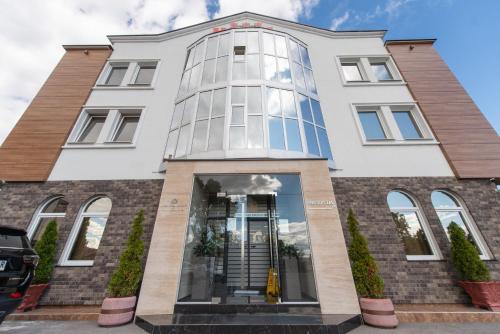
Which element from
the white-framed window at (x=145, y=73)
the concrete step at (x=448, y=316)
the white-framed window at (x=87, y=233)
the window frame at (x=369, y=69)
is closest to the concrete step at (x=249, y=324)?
the concrete step at (x=448, y=316)

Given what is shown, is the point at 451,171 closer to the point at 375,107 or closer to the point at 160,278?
the point at 375,107

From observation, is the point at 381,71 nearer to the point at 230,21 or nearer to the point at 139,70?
the point at 230,21

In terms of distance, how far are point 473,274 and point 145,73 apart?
1449 centimetres

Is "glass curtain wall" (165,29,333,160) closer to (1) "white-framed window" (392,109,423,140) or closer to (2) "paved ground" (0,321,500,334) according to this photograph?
(1) "white-framed window" (392,109,423,140)

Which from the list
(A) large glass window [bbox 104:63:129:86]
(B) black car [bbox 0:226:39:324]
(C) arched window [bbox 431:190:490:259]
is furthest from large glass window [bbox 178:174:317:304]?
(A) large glass window [bbox 104:63:129:86]

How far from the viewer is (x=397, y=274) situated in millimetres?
5809

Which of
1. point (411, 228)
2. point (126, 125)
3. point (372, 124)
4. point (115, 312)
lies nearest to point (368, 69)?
point (372, 124)

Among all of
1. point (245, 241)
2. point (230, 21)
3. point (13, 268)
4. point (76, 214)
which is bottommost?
point (13, 268)

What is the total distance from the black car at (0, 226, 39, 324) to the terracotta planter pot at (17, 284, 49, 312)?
8.70ft

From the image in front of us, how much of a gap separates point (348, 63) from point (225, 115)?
7.70 meters

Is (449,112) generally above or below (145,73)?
below

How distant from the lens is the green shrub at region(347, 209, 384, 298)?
4.52 metres

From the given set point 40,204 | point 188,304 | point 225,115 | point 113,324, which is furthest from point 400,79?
point 40,204

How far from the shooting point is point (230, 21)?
11242mm
